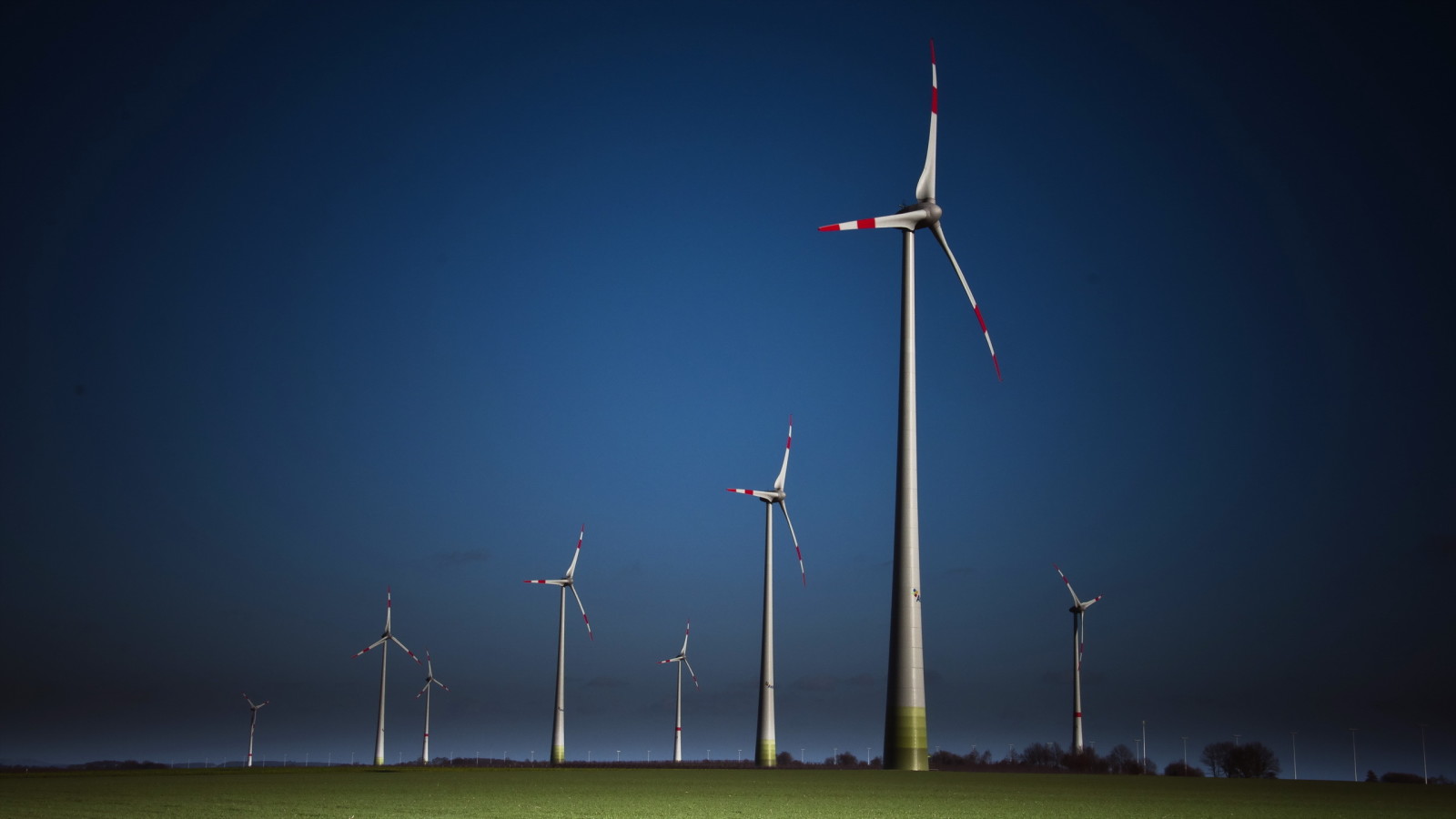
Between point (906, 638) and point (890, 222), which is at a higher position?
point (890, 222)

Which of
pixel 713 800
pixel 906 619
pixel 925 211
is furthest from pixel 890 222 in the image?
pixel 713 800

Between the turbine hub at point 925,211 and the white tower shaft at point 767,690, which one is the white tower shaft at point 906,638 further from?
the white tower shaft at point 767,690

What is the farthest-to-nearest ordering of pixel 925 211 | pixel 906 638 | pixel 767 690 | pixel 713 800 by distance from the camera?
pixel 767 690, pixel 925 211, pixel 906 638, pixel 713 800

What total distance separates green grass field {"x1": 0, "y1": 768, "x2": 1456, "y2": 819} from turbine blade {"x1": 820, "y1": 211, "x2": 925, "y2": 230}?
80.3 feet

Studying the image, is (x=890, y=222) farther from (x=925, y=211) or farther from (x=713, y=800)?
(x=713, y=800)

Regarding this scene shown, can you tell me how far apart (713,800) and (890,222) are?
32431 millimetres

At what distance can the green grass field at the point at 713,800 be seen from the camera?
21812 millimetres

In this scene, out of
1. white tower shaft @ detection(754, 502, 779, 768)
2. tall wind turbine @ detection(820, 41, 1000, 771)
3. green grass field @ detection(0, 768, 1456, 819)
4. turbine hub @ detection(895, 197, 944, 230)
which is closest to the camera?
green grass field @ detection(0, 768, 1456, 819)

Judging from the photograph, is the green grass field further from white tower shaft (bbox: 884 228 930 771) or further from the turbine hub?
the turbine hub

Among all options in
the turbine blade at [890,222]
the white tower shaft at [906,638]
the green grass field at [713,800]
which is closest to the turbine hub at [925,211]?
the turbine blade at [890,222]

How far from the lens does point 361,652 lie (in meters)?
130

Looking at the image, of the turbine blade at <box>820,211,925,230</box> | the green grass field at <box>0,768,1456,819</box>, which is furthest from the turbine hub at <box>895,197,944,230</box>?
the green grass field at <box>0,768,1456,819</box>

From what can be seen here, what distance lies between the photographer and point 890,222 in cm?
5319

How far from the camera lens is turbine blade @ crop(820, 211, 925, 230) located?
52844 millimetres
